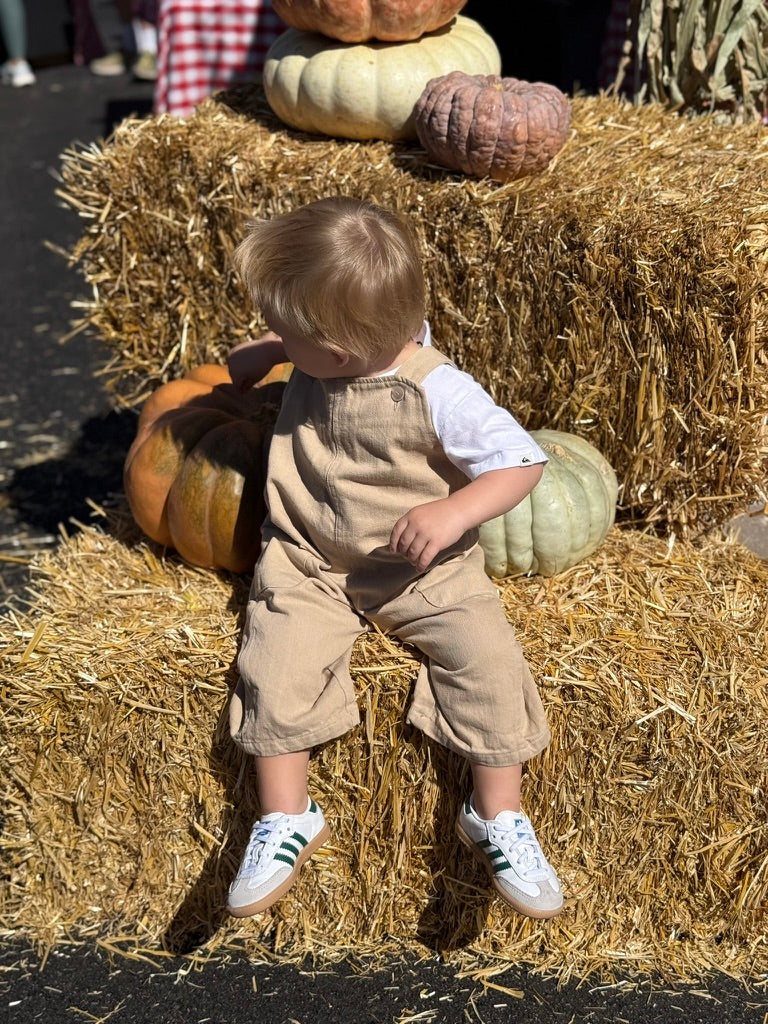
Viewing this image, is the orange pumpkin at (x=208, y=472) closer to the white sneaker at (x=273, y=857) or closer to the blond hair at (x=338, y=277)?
the blond hair at (x=338, y=277)

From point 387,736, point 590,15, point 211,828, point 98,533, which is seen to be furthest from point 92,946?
point 590,15

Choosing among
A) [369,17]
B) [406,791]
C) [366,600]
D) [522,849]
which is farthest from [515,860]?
[369,17]

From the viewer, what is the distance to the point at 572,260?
3.11 meters

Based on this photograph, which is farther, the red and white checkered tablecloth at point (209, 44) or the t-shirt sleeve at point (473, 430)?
the red and white checkered tablecloth at point (209, 44)

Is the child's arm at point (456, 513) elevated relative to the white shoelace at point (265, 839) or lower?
elevated

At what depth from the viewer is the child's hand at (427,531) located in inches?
91.8

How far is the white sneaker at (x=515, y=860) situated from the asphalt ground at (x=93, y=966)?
1.31ft

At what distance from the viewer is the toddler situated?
237 cm

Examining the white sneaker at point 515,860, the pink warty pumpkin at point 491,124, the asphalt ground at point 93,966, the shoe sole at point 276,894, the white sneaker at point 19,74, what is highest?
the pink warty pumpkin at point 491,124

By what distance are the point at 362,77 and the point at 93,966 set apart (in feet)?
9.14

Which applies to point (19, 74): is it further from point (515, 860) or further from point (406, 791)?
point (515, 860)

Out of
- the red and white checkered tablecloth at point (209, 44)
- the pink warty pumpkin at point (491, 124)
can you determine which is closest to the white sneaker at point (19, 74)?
the red and white checkered tablecloth at point (209, 44)

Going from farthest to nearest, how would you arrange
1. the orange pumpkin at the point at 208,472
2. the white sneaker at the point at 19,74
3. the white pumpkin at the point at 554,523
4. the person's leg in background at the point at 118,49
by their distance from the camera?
the white sneaker at the point at 19,74 → the person's leg in background at the point at 118,49 → the orange pumpkin at the point at 208,472 → the white pumpkin at the point at 554,523

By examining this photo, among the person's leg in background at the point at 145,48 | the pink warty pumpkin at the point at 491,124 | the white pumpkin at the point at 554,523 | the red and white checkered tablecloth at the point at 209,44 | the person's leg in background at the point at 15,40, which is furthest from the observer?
the person's leg in background at the point at 15,40
